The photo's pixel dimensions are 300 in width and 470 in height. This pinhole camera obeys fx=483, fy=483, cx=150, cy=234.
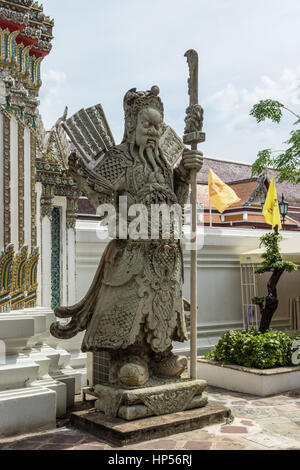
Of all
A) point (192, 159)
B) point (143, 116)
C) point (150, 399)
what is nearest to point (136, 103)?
point (143, 116)

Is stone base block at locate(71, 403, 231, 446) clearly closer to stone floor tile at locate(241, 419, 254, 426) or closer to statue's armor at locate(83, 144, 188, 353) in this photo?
stone floor tile at locate(241, 419, 254, 426)

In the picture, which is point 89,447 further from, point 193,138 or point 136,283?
point 193,138

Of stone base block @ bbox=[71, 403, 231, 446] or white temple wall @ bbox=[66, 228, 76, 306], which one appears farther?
white temple wall @ bbox=[66, 228, 76, 306]

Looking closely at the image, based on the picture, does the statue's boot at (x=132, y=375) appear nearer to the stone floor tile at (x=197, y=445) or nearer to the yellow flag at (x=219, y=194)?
the stone floor tile at (x=197, y=445)

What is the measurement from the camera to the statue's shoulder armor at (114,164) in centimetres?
447

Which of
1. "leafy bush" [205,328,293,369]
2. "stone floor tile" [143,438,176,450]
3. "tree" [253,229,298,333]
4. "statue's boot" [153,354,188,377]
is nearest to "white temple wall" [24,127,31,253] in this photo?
"statue's boot" [153,354,188,377]

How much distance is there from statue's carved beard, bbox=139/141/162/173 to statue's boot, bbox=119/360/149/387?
72.0 inches

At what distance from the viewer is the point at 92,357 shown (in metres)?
5.41

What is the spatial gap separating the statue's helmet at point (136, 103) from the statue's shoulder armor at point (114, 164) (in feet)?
0.69

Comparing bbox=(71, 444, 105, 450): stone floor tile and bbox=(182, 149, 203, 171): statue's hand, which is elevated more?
bbox=(182, 149, 203, 171): statue's hand

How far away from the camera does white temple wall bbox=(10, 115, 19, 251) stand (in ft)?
15.7

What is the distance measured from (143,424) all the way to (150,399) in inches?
10.5
